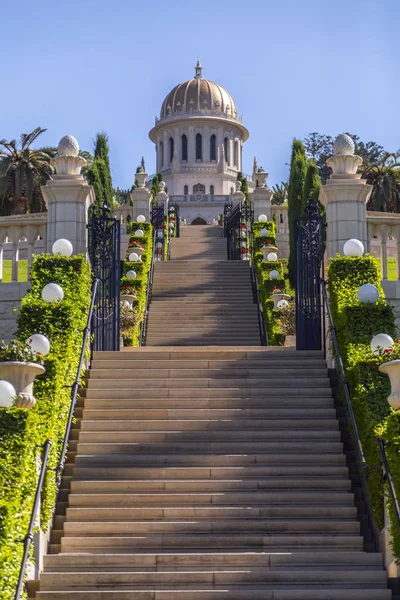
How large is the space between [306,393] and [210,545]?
12.5ft

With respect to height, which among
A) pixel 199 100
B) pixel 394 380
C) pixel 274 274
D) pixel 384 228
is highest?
pixel 199 100

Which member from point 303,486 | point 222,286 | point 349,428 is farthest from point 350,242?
point 222,286

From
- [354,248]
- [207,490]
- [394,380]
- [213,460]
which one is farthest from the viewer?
[354,248]

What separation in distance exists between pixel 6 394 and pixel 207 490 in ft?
9.94

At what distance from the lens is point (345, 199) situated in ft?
56.0

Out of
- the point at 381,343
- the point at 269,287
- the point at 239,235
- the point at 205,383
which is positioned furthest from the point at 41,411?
the point at 239,235

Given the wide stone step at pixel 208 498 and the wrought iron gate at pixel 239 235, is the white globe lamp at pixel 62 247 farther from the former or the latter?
the wrought iron gate at pixel 239 235

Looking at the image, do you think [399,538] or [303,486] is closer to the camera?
[399,538]

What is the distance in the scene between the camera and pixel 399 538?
934 centimetres

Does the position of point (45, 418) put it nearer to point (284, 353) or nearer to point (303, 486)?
point (303, 486)

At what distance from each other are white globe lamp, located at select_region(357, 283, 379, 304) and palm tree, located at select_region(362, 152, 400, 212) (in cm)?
2933

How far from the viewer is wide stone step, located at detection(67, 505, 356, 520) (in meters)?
11.1

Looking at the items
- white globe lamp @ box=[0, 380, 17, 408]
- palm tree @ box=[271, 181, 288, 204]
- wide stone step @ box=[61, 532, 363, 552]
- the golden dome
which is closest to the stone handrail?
wide stone step @ box=[61, 532, 363, 552]

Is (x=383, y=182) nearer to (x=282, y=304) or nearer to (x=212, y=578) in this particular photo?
(x=282, y=304)
